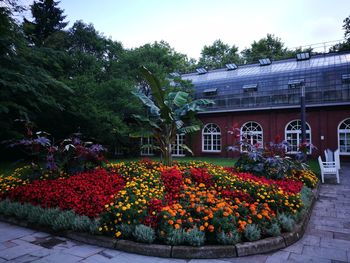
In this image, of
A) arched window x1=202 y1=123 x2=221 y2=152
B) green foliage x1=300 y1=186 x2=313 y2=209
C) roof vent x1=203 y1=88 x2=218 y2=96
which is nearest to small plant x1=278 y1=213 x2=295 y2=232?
green foliage x1=300 y1=186 x2=313 y2=209

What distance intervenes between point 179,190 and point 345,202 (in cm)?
476

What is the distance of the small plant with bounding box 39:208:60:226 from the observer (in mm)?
4445

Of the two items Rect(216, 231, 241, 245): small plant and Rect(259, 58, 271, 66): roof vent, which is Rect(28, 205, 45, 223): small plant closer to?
Rect(216, 231, 241, 245): small plant

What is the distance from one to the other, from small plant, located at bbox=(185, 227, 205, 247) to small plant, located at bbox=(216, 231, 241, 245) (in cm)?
25

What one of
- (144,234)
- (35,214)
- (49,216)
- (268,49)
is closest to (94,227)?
(144,234)

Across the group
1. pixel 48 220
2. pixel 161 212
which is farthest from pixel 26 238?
pixel 161 212

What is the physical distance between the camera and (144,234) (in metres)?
3.72

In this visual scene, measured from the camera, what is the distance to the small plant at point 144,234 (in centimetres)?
370

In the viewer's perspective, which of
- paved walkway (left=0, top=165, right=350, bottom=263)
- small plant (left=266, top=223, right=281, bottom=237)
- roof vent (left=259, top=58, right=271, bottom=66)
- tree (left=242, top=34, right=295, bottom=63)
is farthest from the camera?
tree (left=242, top=34, right=295, bottom=63)

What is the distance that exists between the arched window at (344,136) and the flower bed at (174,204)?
13.3 metres

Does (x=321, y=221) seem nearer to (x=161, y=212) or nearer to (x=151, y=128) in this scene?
(x=161, y=212)

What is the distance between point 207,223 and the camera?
12.6 feet

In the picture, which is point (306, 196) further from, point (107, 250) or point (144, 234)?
point (107, 250)

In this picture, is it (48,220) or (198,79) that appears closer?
(48,220)
